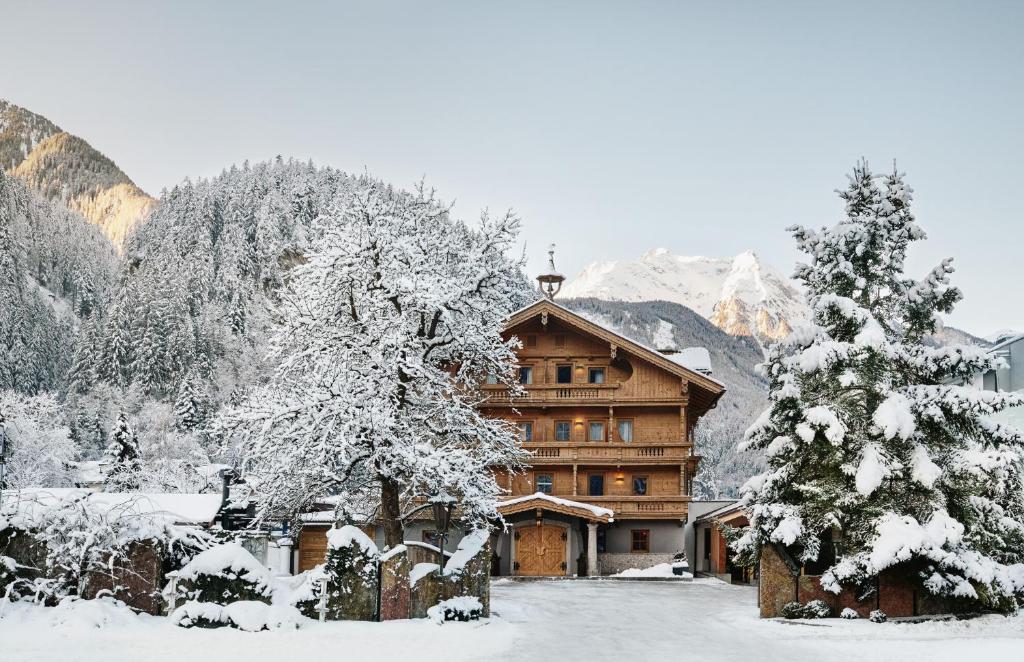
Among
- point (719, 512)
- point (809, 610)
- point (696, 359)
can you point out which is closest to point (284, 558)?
point (719, 512)

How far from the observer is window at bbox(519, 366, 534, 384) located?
4825 cm

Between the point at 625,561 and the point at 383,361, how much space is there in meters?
24.5

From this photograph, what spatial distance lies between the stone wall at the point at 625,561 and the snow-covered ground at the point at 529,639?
63.0 ft

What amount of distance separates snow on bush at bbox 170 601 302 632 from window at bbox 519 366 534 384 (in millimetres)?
28504

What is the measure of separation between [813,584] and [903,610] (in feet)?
7.31

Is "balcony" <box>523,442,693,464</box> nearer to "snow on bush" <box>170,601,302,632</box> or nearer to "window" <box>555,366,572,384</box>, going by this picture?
"window" <box>555,366,572,384</box>

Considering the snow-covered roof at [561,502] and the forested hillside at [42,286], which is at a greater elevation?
the forested hillside at [42,286]

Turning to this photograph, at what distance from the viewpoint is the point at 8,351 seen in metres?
97.9

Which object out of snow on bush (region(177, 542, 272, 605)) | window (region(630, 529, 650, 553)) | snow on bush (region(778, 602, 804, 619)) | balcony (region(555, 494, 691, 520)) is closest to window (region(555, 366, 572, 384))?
balcony (region(555, 494, 691, 520))

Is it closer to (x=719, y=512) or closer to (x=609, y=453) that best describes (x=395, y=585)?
(x=719, y=512)

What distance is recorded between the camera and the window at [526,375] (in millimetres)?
48250

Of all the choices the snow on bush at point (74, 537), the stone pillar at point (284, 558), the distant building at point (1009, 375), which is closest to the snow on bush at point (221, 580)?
the snow on bush at point (74, 537)

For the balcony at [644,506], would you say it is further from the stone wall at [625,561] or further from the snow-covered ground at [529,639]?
the snow-covered ground at [529,639]

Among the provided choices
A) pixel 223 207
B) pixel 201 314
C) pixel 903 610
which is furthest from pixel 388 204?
pixel 223 207
